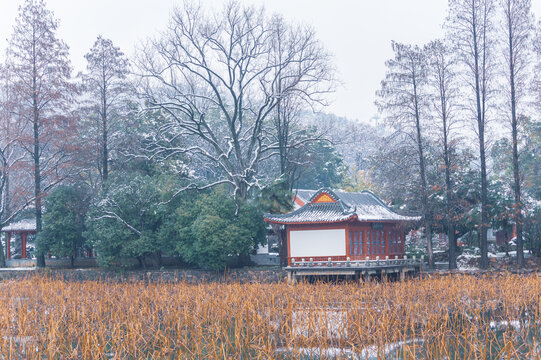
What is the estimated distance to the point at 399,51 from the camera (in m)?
23.4

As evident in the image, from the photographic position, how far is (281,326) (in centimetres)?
991

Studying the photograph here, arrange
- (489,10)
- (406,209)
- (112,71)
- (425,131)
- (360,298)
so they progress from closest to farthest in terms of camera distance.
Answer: (360,298) → (489,10) → (425,131) → (406,209) → (112,71)

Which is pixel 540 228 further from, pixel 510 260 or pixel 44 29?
pixel 44 29

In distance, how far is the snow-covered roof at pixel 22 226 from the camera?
30.2 metres

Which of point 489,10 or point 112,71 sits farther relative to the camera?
point 112,71

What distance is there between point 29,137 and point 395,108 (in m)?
15.5

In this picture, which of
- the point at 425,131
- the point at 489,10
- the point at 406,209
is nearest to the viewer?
the point at 489,10

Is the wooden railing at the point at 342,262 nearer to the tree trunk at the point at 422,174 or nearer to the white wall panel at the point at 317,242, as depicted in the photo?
the white wall panel at the point at 317,242

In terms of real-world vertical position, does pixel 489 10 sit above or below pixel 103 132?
above

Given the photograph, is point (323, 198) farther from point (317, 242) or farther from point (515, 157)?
point (515, 157)

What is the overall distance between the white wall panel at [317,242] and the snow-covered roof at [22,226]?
15365mm

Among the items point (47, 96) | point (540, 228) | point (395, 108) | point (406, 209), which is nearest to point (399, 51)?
point (395, 108)

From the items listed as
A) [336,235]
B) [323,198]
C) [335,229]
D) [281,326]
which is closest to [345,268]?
[336,235]

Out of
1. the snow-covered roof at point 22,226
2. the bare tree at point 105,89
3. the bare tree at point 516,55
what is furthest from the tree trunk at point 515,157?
the snow-covered roof at point 22,226
